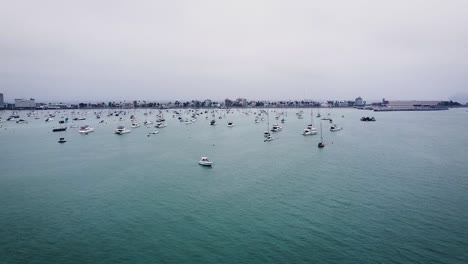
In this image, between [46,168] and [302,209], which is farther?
[46,168]

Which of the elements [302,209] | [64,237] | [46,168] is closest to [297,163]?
[302,209]

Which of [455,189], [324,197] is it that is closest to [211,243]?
[324,197]

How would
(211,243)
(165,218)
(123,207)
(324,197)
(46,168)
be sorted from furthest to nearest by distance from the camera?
(46,168)
(324,197)
(123,207)
(165,218)
(211,243)

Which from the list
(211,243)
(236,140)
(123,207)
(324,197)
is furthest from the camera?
(236,140)

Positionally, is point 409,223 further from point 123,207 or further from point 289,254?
→ point 123,207

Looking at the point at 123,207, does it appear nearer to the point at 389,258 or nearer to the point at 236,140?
the point at 389,258

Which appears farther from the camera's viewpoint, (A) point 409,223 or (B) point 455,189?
(B) point 455,189
